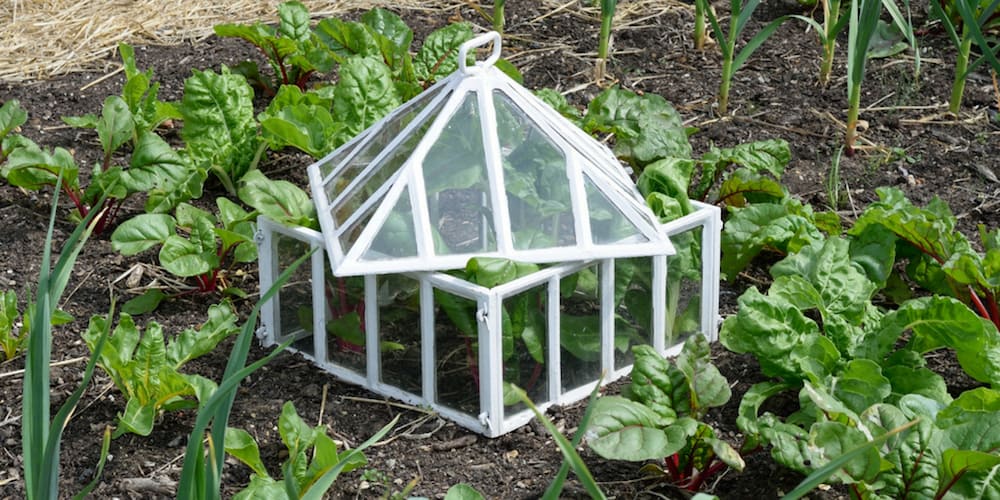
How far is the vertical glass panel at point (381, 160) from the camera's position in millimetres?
2830

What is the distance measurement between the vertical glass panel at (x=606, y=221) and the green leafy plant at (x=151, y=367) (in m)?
0.80

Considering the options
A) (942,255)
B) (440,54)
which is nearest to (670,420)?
(942,255)

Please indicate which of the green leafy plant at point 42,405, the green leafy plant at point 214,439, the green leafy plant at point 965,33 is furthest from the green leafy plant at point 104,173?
the green leafy plant at point 965,33

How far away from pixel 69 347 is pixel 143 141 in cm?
63

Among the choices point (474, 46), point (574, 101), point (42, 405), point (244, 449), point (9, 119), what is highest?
point (474, 46)

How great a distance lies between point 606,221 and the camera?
279 cm

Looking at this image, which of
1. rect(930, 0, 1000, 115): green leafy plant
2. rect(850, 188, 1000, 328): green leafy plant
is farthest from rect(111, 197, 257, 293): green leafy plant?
rect(930, 0, 1000, 115): green leafy plant

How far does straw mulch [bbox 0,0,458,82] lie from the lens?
183 inches

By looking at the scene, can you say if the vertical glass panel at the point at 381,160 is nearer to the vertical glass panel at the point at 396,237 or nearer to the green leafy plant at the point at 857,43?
the vertical glass panel at the point at 396,237

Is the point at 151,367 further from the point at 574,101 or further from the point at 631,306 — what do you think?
the point at 574,101

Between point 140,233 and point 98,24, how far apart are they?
2016mm

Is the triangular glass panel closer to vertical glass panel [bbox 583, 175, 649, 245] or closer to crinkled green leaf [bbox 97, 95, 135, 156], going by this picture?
vertical glass panel [bbox 583, 175, 649, 245]

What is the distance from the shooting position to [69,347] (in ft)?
10.3

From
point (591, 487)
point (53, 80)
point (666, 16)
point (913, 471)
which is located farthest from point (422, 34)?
point (591, 487)
